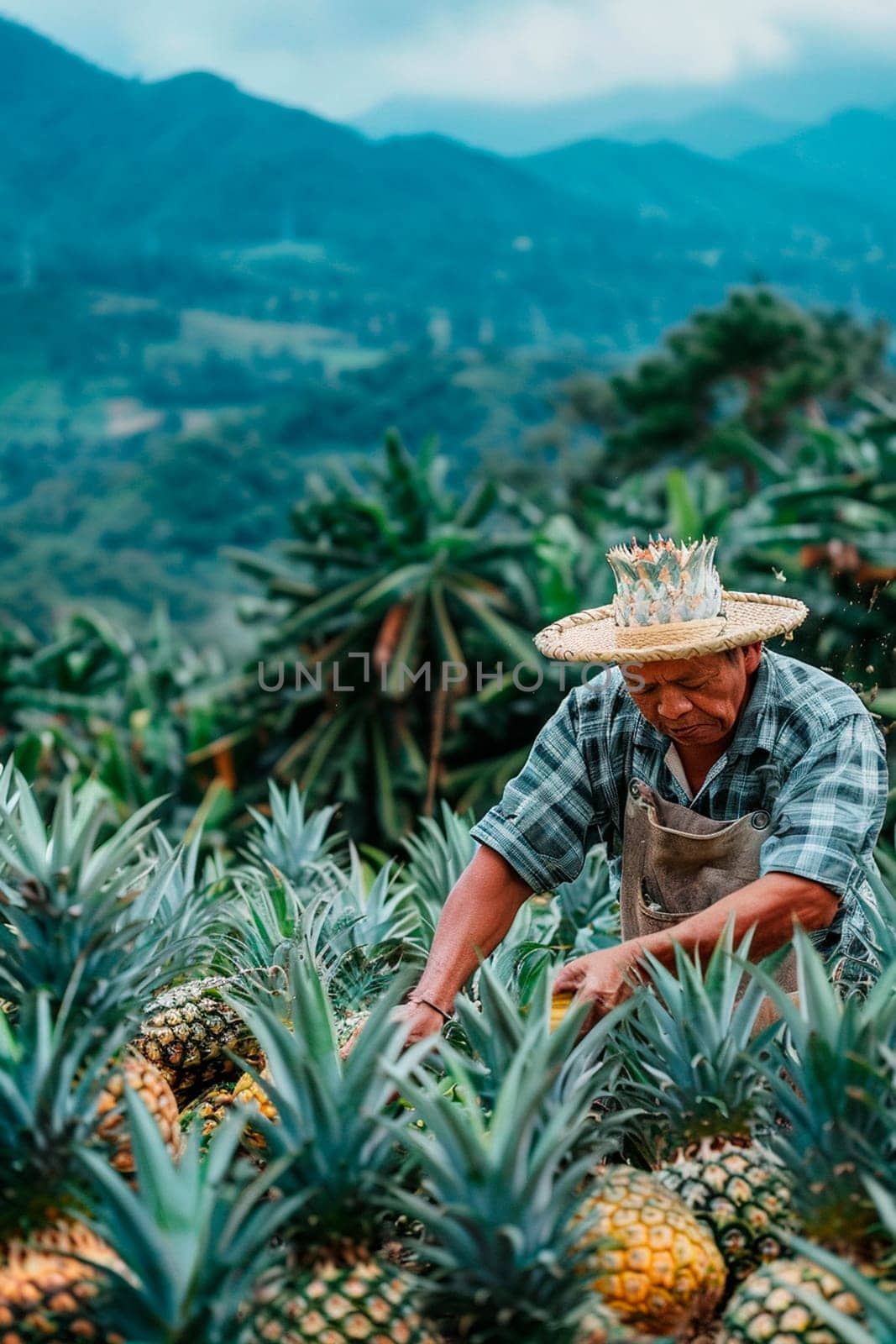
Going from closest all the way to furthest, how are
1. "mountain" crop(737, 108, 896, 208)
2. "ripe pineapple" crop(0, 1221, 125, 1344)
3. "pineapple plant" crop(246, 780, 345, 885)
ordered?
"ripe pineapple" crop(0, 1221, 125, 1344) → "pineapple plant" crop(246, 780, 345, 885) → "mountain" crop(737, 108, 896, 208)

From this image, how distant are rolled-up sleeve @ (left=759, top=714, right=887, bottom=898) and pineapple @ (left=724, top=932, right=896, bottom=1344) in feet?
1.50

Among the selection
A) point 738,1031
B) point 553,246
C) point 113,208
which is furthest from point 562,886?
point 113,208

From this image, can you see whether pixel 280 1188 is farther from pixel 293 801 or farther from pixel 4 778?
pixel 293 801

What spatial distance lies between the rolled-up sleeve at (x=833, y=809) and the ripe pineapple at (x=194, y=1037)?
108 centimetres

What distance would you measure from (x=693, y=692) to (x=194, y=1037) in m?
1.18

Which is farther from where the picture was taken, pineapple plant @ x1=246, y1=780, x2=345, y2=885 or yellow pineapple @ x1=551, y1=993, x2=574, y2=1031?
pineapple plant @ x1=246, y1=780, x2=345, y2=885

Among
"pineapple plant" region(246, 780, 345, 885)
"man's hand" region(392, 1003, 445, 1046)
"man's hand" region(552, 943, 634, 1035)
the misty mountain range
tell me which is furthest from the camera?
the misty mountain range

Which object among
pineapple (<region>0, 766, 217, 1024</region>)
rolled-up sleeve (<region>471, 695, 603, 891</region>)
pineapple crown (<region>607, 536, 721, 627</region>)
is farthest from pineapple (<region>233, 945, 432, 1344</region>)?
pineapple crown (<region>607, 536, 721, 627</region>)

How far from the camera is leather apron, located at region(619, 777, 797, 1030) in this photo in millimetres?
2564

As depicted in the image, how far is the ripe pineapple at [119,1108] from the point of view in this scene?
1.87 metres

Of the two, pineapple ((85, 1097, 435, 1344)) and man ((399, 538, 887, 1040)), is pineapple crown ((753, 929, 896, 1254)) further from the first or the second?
pineapple ((85, 1097, 435, 1344))

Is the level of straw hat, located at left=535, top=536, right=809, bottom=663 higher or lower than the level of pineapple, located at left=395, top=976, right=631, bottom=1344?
higher

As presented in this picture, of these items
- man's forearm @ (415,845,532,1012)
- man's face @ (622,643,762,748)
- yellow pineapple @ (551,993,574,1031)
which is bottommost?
yellow pineapple @ (551,993,574,1031)

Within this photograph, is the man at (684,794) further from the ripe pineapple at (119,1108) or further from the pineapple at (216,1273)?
the pineapple at (216,1273)
